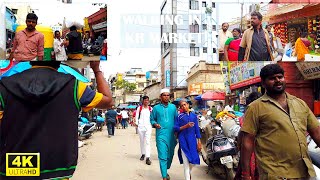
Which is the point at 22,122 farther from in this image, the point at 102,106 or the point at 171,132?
the point at 171,132

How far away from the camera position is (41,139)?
2.39m

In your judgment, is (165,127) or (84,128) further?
(84,128)

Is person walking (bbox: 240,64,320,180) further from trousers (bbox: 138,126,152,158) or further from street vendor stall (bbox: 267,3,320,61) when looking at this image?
trousers (bbox: 138,126,152,158)

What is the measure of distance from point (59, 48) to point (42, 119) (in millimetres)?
1694

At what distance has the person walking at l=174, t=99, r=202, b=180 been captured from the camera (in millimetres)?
6523

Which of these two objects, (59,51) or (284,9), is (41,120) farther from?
(284,9)

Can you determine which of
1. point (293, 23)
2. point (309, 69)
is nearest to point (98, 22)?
point (293, 23)

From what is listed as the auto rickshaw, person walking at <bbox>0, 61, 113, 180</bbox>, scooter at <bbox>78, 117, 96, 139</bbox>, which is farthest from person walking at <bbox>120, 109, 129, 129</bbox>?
person walking at <bbox>0, 61, 113, 180</bbox>

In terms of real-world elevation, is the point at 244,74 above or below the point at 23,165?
above

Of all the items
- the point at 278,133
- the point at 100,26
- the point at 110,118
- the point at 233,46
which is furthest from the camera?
the point at 110,118

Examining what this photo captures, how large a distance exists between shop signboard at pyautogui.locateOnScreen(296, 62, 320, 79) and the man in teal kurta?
5300mm

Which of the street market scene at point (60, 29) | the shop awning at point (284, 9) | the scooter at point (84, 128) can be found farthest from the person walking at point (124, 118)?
the street market scene at point (60, 29)

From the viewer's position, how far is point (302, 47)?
6090 millimetres

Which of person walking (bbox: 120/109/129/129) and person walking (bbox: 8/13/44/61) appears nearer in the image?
person walking (bbox: 8/13/44/61)
